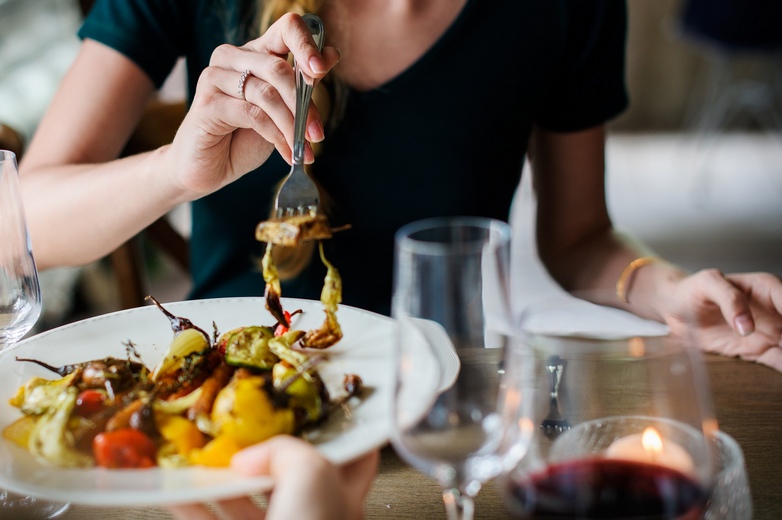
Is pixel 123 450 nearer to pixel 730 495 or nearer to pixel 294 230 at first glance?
pixel 294 230

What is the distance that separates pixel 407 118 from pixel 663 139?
4150mm

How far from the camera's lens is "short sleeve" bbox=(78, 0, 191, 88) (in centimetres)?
119

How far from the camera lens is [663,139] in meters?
5.05

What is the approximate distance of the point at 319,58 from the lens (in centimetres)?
75

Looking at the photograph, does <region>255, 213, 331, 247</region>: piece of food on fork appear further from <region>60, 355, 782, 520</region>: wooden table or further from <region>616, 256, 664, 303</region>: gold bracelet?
<region>616, 256, 664, 303</region>: gold bracelet

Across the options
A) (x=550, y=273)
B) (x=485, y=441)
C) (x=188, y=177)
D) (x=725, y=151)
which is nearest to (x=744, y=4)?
(x=725, y=151)

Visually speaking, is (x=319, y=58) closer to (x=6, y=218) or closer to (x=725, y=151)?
(x=6, y=218)

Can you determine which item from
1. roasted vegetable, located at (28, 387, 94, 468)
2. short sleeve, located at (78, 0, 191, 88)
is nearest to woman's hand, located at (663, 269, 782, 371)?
roasted vegetable, located at (28, 387, 94, 468)

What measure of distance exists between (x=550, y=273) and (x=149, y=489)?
99 cm

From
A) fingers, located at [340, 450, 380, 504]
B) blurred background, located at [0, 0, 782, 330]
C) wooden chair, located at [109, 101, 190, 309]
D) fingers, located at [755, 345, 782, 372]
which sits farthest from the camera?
blurred background, located at [0, 0, 782, 330]

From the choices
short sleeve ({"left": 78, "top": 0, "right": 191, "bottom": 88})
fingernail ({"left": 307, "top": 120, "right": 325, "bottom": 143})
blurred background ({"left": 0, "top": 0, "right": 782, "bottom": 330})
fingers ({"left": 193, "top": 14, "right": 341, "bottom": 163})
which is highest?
short sleeve ({"left": 78, "top": 0, "right": 191, "bottom": 88})

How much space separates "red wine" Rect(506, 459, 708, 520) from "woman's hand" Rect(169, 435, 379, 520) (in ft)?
0.35

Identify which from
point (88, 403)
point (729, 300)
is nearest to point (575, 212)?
point (729, 300)

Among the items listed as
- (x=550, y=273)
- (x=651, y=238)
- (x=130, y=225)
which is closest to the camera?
(x=130, y=225)
